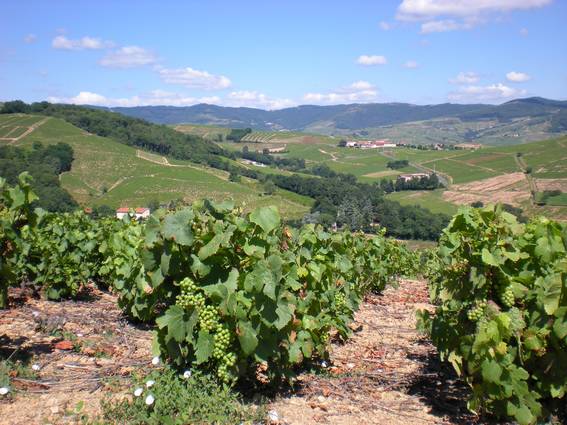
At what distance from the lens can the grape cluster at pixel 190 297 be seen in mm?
3928

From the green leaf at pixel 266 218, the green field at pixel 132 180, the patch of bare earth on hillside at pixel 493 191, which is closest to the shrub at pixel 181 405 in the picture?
the green leaf at pixel 266 218

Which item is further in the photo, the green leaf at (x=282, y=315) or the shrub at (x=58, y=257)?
the shrub at (x=58, y=257)

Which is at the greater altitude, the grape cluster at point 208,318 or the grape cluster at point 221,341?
the grape cluster at point 208,318

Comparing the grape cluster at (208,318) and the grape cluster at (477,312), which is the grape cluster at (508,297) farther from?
the grape cluster at (208,318)

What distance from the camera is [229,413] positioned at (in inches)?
154

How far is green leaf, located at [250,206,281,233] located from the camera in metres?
3.91

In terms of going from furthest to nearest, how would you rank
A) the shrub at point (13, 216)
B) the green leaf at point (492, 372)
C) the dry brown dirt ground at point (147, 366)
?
1. the shrub at point (13, 216)
2. the dry brown dirt ground at point (147, 366)
3. the green leaf at point (492, 372)

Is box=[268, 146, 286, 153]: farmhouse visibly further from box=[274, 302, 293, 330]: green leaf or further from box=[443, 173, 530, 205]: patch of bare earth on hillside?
box=[274, 302, 293, 330]: green leaf

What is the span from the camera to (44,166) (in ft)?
243

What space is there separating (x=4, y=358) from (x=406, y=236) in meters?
64.8

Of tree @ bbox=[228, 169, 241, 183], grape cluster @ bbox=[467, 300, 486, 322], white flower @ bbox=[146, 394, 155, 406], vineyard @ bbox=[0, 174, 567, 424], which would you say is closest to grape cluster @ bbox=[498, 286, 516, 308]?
vineyard @ bbox=[0, 174, 567, 424]

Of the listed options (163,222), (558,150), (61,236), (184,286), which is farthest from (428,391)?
(558,150)

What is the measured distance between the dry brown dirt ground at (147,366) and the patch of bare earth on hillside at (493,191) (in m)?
73.8

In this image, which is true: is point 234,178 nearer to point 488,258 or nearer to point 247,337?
point 247,337
